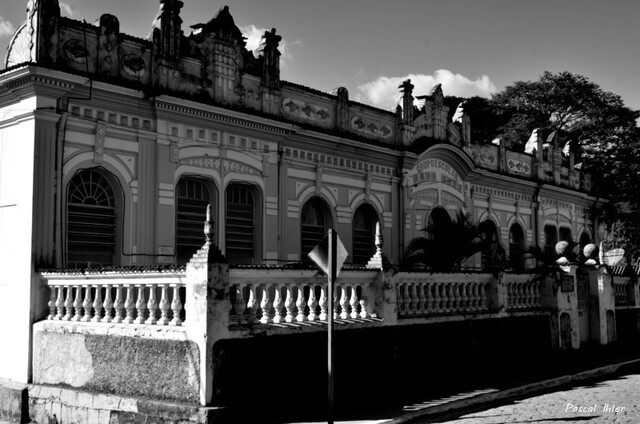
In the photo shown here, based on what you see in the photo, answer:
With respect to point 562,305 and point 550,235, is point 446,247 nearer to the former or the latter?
point 562,305

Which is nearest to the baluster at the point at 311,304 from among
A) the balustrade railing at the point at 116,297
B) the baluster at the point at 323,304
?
the baluster at the point at 323,304

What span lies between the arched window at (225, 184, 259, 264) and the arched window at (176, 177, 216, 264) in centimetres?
65

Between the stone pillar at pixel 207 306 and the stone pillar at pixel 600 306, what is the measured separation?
1241 cm

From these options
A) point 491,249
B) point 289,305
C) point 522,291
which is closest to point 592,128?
point 491,249

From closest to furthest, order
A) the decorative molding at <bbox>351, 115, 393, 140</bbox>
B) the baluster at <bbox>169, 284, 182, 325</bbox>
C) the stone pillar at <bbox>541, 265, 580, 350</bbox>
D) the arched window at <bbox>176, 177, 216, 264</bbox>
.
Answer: the baluster at <bbox>169, 284, 182, 325</bbox> → the arched window at <bbox>176, 177, 216, 264</bbox> → the stone pillar at <bbox>541, 265, 580, 350</bbox> → the decorative molding at <bbox>351, 115, 393, 140</bbox>

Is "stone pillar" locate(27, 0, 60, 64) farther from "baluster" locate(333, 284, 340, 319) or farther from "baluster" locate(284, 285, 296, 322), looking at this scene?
"baluster" locate(333, 284, 340, 319)

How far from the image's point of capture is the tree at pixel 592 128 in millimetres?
31266

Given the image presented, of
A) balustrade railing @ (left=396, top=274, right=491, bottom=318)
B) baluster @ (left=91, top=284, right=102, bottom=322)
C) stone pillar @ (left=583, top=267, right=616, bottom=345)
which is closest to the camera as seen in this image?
baluster @ (left=91, top=284, right=102, bottom=322)

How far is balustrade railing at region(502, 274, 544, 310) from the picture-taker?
53.3ft

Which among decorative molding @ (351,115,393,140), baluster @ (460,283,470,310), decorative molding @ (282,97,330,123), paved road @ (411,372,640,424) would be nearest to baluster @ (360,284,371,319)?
paved road @ (411,372,640,424)

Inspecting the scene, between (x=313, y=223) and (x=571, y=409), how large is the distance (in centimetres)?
845

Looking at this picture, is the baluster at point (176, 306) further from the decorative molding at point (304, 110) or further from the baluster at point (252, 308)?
the decorative molding at point (304, 110)

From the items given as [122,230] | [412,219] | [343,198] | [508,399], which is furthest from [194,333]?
[412,219]

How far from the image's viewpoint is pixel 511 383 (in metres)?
13.2
